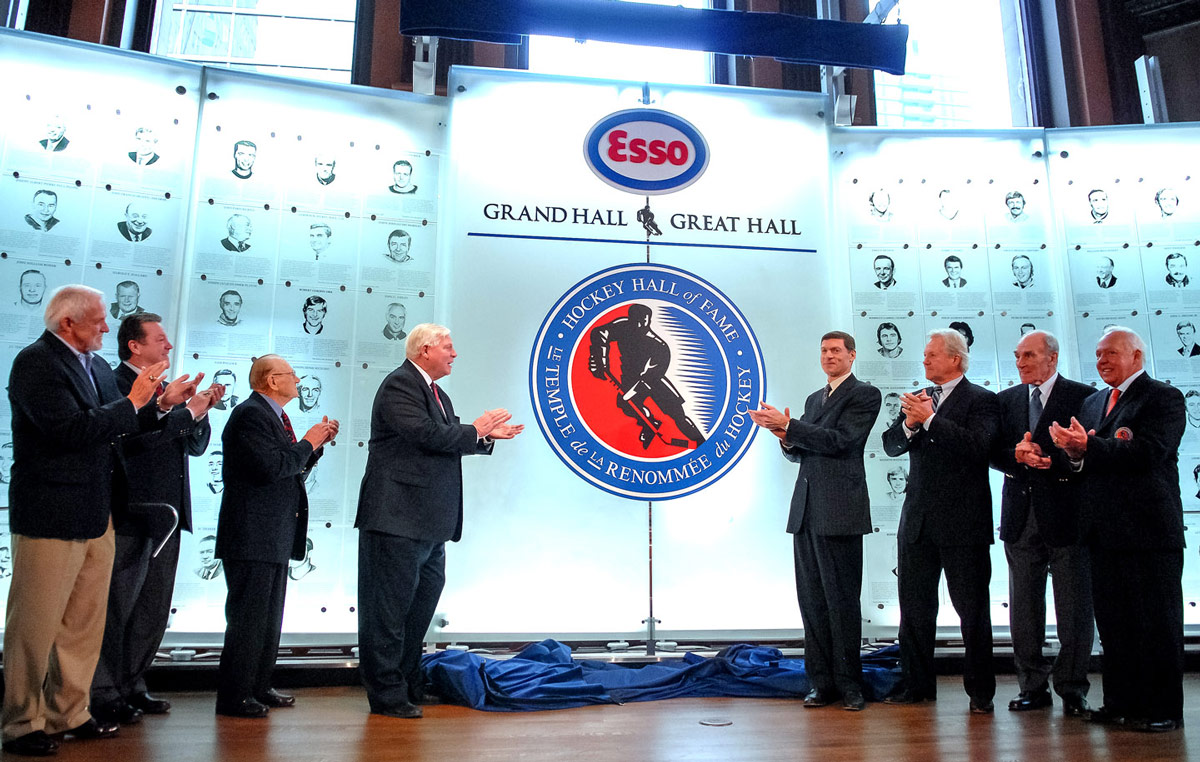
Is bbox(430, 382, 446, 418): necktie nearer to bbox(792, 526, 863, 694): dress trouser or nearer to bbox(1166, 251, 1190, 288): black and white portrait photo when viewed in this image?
bbox(792, 526, 863, 694): dress trouser

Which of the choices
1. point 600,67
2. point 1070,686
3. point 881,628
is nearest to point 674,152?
point 600,67

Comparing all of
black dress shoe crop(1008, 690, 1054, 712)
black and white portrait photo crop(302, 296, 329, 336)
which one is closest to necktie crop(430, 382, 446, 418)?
black and white portrait photo crop(302, 296, 329, 336)

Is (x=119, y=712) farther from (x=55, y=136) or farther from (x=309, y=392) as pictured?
(x=55, y=136)

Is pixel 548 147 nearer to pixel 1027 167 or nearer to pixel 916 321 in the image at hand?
pixel 916 321

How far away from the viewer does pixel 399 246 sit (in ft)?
16.2

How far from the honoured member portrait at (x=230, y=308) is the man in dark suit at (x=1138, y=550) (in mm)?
3879

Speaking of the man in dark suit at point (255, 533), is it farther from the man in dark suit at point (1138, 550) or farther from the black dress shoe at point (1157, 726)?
the black dress shoe at point (1157, 726)

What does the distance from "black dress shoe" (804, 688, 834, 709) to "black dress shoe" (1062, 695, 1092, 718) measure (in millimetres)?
957

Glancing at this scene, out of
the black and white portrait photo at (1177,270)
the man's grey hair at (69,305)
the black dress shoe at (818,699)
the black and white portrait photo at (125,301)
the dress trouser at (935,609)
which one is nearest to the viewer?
the man's grey hair at (69,305)

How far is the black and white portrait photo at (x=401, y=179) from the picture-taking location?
500 cm

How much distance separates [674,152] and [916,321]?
174cm

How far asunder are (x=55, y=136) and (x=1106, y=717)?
5.46 meters

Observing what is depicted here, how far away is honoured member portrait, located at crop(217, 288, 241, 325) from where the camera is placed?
4.61 metres

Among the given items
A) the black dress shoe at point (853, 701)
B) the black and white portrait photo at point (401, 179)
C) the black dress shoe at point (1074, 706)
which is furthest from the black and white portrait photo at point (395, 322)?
the black dress shoe at point (1074, 706)
